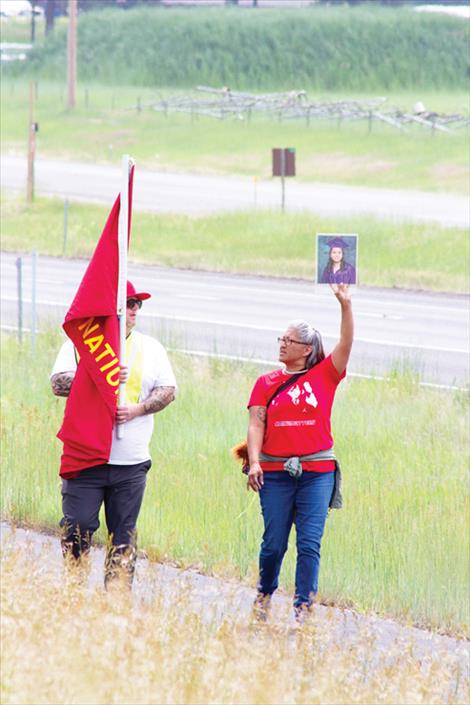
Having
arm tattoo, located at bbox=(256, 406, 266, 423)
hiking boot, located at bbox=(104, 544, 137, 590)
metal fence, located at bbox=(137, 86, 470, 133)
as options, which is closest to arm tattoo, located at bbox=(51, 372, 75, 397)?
hiking boot, located at bbox=(104, 544, 137, 590)

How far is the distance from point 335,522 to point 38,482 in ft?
7.24

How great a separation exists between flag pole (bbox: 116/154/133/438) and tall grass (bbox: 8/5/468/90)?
73.2 metres

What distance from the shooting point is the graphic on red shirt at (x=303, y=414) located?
7387 millimetres

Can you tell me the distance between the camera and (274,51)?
83.1m

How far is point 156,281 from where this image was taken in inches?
1142

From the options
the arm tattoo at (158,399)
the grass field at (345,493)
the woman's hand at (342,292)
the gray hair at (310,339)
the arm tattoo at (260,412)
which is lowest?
the grass field at (345,493)

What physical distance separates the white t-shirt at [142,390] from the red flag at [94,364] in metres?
0.09

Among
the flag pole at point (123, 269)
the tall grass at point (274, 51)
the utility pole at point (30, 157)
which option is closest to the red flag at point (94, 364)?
the flag pole at point (123, 269)

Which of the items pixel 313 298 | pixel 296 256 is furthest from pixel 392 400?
pixel 296 256

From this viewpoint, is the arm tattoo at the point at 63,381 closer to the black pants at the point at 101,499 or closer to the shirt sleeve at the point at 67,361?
the shirt sleeve at the point at 67,361

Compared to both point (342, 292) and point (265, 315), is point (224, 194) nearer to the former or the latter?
point (265, 315)

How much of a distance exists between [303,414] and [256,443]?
27 cm

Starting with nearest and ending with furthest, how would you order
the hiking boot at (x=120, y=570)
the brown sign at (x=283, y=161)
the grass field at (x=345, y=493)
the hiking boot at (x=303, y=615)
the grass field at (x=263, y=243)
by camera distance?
the hiking boot at (x=120, y=570) < the hiking boot at (x=303, y=615) < the grass field at (x=345, y=493) < the grass field at (x=263, y=243) < the brown sign at (x=283, y=161)

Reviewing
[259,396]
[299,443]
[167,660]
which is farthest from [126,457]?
[167,660]
